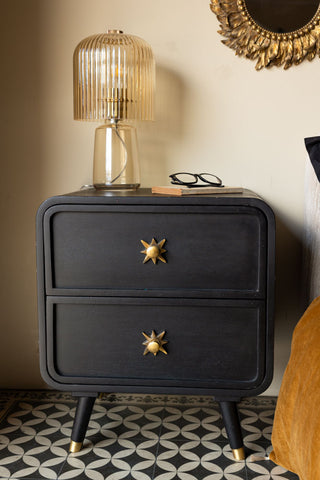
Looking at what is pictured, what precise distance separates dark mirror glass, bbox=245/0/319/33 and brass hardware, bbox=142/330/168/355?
0.88 meters

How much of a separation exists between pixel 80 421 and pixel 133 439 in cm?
16

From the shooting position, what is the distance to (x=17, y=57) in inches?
61.9

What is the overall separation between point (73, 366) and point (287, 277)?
67cm

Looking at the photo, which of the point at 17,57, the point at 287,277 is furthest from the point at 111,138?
the point at 287,277

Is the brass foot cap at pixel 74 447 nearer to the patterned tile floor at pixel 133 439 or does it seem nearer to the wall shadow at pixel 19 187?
the patterned tile floor at pixel 133 439

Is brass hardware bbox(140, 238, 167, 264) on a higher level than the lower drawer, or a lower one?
higher

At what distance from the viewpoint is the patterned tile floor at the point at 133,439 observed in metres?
1.26

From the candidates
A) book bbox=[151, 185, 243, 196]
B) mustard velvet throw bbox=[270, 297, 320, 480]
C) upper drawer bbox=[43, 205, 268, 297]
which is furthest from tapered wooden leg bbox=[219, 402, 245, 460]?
book bbox=[151, 185, 243, 196]

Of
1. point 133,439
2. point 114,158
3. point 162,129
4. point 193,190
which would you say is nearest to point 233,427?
point 133,439

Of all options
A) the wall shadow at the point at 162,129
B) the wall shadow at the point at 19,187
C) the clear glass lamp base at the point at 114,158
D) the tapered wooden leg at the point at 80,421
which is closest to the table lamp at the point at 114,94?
the clear glass lamp base at the point at 114,158

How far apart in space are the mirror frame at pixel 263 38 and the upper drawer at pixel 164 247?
55 centimetres

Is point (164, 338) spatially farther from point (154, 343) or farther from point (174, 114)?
point (174, 114)

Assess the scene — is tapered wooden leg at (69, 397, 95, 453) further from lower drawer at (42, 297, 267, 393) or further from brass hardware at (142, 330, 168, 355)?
brass hardware at (142, 330, 168, 355)

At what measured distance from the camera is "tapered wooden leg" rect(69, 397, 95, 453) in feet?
4.35
